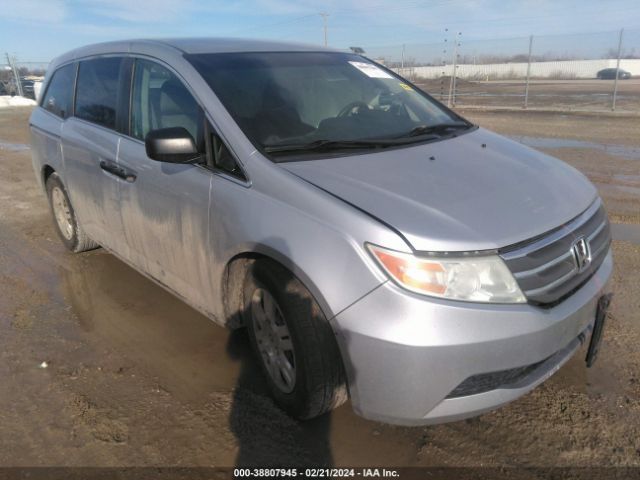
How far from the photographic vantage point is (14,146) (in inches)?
491

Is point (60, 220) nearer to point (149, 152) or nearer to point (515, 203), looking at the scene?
point (149, 152)

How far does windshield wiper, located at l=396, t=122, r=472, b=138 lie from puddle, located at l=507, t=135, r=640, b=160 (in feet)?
22.4

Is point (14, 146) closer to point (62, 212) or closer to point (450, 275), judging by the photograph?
point (62, 212)

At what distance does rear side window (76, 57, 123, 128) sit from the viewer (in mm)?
3654

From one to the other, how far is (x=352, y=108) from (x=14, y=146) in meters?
12.0

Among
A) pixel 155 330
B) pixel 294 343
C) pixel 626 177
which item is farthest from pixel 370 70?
pixel 626 177

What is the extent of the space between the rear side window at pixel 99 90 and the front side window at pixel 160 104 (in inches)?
12.1

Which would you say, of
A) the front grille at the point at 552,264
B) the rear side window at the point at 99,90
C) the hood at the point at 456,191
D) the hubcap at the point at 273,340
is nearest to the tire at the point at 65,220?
the rear side window at the point at 99,90

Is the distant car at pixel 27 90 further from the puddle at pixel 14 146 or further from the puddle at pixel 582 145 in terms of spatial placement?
the puddle at pixel 582 145

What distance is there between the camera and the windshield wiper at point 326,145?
267 cm

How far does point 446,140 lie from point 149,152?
170 cm

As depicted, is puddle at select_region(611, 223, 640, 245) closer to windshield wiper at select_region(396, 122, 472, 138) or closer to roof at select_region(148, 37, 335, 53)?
windshield wiper at select_region(396, 122, 472, 138)

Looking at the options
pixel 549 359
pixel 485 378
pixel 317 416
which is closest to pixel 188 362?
pixel 317 416

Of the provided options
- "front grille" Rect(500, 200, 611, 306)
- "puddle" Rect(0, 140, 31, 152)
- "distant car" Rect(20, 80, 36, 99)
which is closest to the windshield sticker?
"front grille" Rect(500, 200, 611, 306)
